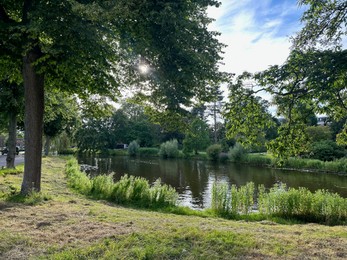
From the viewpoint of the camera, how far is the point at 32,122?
28.3 ft

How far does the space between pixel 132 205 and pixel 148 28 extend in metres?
6.22

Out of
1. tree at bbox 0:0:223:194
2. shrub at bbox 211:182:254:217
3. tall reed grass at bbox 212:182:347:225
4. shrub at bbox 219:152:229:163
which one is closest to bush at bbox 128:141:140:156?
shrub at bbox 219:152:229:163

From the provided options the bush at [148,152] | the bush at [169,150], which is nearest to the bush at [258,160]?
the bush at [169,150]

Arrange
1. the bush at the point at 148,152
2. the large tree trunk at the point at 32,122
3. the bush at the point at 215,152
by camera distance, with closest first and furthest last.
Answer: the large tree trunk at the point at 32,122 → the bush at the point at 215,152 → the bush at the point at 148,152

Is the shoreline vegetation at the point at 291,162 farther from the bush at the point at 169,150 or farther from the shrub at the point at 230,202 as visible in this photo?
the shrub at the point at 230,202

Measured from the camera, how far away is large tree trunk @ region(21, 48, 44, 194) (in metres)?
8.53

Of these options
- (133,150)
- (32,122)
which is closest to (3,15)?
(32,122)

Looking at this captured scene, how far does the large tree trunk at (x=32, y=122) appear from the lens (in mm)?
8534

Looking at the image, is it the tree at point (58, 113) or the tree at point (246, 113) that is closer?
the tree at point (246, 113)

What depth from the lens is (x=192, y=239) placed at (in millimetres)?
4801

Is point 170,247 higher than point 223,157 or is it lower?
lower

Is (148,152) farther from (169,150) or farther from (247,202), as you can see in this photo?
(247,202)

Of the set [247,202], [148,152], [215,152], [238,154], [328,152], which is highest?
[328,152]

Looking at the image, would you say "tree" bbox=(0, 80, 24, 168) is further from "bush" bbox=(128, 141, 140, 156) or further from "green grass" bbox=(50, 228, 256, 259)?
"bush" bbox=(128, 141, 140, 156)
